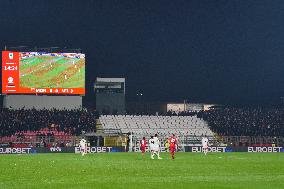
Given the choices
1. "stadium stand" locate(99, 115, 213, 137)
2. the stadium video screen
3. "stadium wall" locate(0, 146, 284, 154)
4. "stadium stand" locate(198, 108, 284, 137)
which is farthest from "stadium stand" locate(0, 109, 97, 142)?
"stadium stand" locate(198, 108, 284, 137)

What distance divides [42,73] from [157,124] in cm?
2015

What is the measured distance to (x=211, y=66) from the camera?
101 meters

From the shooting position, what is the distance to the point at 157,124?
90250 mm

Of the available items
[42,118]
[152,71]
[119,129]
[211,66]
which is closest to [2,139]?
[42,118]

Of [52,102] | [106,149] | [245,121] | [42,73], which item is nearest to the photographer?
[106,149]

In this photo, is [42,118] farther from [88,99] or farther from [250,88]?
[250,88]

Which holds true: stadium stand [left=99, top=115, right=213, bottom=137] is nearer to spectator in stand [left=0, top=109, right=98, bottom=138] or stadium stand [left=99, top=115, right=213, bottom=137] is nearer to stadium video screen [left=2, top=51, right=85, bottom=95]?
spectator in stand [left=0, top=109, right=98, bottom=138]

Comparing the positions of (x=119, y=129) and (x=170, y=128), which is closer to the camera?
(x=119, y=129)

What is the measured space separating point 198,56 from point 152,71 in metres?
8.19

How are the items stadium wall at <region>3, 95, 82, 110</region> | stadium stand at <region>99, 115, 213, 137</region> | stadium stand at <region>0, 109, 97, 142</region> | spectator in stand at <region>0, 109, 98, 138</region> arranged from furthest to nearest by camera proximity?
stadium stand at <region>99, 115, 213, 137</region>
stadium wall at <region>3, 95, 82, 110</region>
spectator in stand at <region>0, 109, 98, 138</region>
stadium stand at <region>0, 109, 97, 142</region>

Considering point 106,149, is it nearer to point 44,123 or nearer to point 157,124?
point 44,123

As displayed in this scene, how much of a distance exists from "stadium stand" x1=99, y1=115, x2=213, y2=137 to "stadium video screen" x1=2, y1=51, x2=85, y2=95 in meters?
9.06

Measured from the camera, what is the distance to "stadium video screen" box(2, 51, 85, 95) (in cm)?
7906

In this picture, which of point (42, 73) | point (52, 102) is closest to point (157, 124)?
point (52, 102)
